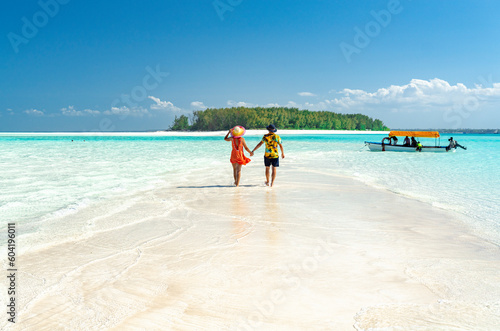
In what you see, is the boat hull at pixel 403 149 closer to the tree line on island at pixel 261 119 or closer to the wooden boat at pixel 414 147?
the wooden boat at pixel 414 147

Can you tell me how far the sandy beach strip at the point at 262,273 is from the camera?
9.68 ft

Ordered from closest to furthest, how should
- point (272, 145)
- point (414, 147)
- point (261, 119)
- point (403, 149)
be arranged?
point (272, 145) < point (414, 147) < point (403, 149) < point (261, 119)

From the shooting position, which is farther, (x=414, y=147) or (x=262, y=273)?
(x=414, y=147)

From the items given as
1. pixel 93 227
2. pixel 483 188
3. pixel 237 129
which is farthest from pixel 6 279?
pixel 483 188

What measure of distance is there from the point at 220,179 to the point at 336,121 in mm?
133167

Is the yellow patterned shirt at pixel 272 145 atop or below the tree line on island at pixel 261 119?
below

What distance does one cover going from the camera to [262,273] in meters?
3.88

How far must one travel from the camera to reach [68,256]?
14.6 feet

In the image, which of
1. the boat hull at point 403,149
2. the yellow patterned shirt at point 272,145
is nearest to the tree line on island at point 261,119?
the boat hull at point 403,149

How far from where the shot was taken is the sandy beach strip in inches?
116

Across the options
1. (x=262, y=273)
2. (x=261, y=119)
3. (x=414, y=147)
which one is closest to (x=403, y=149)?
(x=414, y=147)

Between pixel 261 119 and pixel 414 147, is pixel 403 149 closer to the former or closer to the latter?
pixel 414 147

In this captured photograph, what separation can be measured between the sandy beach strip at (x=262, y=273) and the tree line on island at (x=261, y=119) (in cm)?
11032

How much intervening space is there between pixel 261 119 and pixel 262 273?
386 ft
